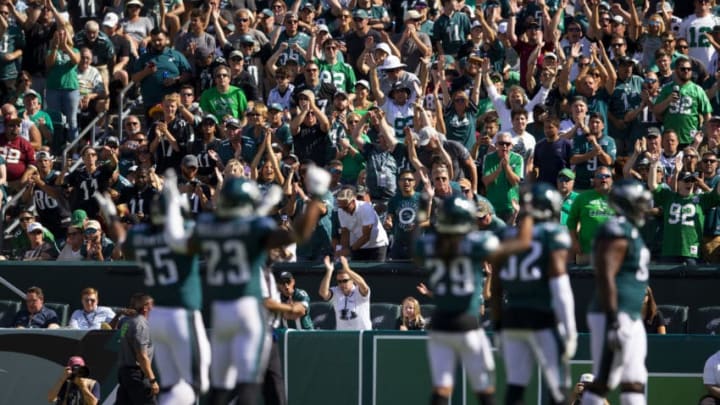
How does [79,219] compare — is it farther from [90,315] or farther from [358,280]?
[358,280]

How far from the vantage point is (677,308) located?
1938cm

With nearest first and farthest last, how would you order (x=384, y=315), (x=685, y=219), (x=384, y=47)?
1. (x=685, y=219)
2. (x=384, y=315)
3. (x=384, y=47)

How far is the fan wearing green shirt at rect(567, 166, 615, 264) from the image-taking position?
63.1ft

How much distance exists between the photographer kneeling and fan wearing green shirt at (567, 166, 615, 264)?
5536 millimetres

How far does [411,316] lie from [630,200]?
533 cm

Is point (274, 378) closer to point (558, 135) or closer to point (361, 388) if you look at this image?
point (361, 388)

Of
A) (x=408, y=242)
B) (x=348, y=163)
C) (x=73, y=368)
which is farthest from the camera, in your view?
(x=348, y=163)

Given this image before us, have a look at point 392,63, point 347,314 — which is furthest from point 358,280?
point 392,63

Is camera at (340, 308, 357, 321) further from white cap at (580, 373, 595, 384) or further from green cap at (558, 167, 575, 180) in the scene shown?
green cap at (558, 167, 575, 180)

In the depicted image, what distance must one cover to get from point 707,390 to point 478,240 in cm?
534

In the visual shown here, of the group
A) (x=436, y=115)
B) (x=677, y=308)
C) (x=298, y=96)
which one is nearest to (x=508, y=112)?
(x=436, y=115)

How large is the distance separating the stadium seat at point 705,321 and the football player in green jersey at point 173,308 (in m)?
6.87

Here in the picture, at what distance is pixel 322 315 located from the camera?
1972 centimetres

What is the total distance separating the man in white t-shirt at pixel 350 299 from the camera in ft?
62.8
